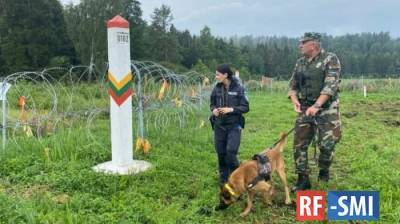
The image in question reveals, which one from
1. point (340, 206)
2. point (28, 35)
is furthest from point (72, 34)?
point (340, 206)

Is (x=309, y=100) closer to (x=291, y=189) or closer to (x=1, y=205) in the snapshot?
(x=291, y=189)

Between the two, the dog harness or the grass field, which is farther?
the dog harness

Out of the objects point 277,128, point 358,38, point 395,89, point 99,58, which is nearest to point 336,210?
point 277,128

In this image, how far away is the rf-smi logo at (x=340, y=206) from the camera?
4.52 m

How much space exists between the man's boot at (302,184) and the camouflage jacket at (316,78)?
104 centimetres

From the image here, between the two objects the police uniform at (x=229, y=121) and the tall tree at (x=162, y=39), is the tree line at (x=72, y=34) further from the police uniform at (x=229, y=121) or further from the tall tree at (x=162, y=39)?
the police uniform at (x=229, y=121)

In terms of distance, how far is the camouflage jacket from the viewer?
18.7 feet

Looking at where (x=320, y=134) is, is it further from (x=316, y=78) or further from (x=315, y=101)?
(x=316, y=78)

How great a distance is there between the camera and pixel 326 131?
5.92 m

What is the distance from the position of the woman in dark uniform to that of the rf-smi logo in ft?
4.08

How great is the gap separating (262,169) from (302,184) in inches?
42.3

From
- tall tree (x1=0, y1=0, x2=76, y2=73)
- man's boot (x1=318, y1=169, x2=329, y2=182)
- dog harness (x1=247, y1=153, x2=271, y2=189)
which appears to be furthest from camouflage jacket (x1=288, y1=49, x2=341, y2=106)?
tall tree (x1=0, y1=0, x2=76, y2=73)

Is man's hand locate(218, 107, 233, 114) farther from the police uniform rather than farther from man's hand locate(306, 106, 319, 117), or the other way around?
man's hand locate(306, 106, 319, 117)

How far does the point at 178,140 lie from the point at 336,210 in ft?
14.5
